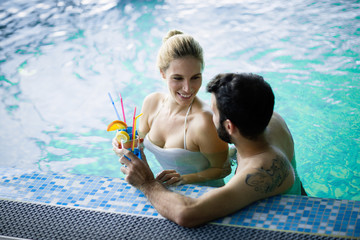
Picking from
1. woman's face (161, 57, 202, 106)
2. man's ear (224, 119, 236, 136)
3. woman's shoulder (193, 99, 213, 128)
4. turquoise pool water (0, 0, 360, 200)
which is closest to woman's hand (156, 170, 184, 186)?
man's ear (224, 119, 236, 136)

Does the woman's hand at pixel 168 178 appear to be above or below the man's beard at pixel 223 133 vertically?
below

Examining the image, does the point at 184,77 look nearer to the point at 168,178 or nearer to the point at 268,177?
the point at 168,178

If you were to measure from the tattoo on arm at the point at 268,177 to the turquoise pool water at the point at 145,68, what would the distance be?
1.79 meters

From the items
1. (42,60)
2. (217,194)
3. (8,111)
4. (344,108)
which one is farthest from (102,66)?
(217,194)

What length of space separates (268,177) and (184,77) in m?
0.98

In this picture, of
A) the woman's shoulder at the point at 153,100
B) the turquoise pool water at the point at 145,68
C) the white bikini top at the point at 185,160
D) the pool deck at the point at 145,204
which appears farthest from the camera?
the turquoise pool water at the point at 145,68

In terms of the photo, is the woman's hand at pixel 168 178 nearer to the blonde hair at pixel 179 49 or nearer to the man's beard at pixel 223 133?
the man's beard at pixel 223 133

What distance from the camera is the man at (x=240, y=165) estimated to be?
6.42ft

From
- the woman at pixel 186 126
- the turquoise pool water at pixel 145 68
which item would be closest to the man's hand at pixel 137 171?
the woman at pixel 186 126

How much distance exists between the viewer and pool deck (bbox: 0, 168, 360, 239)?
188cm

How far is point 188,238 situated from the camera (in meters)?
1.90

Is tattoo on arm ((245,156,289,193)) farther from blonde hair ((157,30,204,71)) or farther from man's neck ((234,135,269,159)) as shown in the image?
blonde hair ((157,30,204,71))

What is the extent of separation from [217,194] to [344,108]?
131 inches

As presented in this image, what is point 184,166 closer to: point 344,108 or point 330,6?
point 344,108
